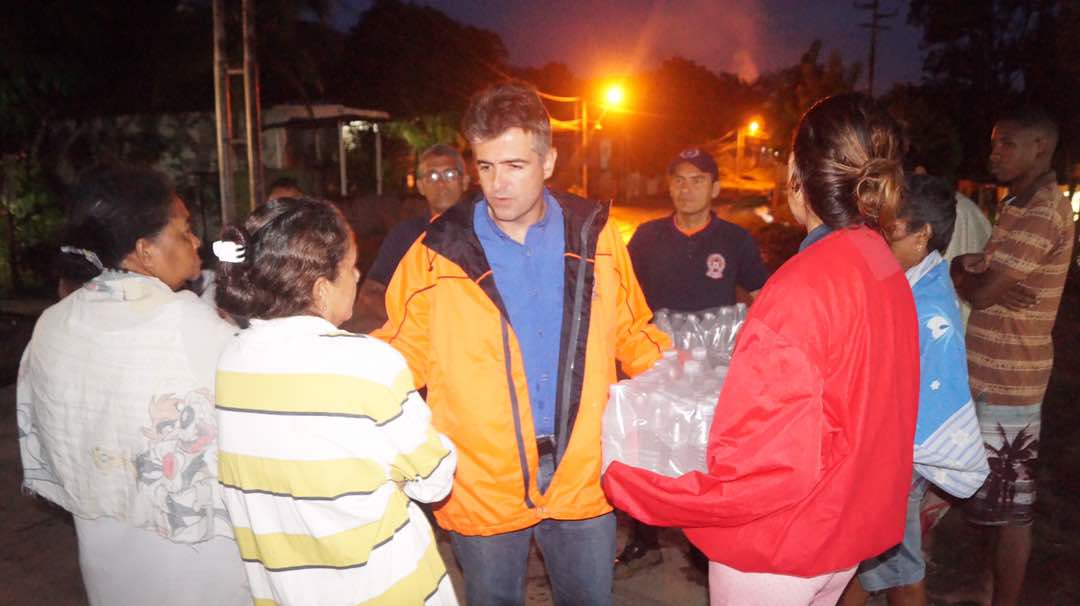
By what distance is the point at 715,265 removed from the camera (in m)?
3.82

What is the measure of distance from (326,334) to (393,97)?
81.5ft

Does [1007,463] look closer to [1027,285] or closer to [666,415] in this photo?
[1027,285]

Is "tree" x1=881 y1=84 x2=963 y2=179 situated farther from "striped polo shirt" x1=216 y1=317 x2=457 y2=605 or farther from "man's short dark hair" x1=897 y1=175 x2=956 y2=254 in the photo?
"striped polo shirt" x1=216 y1=317 x2=457 y2=605

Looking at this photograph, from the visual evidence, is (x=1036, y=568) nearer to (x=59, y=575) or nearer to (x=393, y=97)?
(x=59, y=575)

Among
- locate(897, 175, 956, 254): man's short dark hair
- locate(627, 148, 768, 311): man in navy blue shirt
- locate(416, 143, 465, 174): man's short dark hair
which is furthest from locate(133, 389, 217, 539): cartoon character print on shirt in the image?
locate(416, 143, 465, 174): man's short dark hair

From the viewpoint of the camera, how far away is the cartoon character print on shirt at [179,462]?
188cm

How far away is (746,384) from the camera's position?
5.24 ft

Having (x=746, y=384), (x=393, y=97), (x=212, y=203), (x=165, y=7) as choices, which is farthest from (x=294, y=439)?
(x=393, y=97)

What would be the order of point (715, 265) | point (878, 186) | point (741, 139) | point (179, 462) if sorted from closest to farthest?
point (878, 186) → point (179, 462) → point (715, 265) → point (741, 139)

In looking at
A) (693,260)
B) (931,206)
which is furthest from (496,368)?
(693,260)

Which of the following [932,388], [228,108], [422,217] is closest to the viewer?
[932,388]

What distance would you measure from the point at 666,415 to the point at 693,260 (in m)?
1.95

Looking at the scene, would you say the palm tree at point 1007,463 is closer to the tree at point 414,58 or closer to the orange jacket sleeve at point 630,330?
the orange jacket sleeve at point 630,330

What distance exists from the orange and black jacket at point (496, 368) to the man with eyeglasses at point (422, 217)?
1.70m
